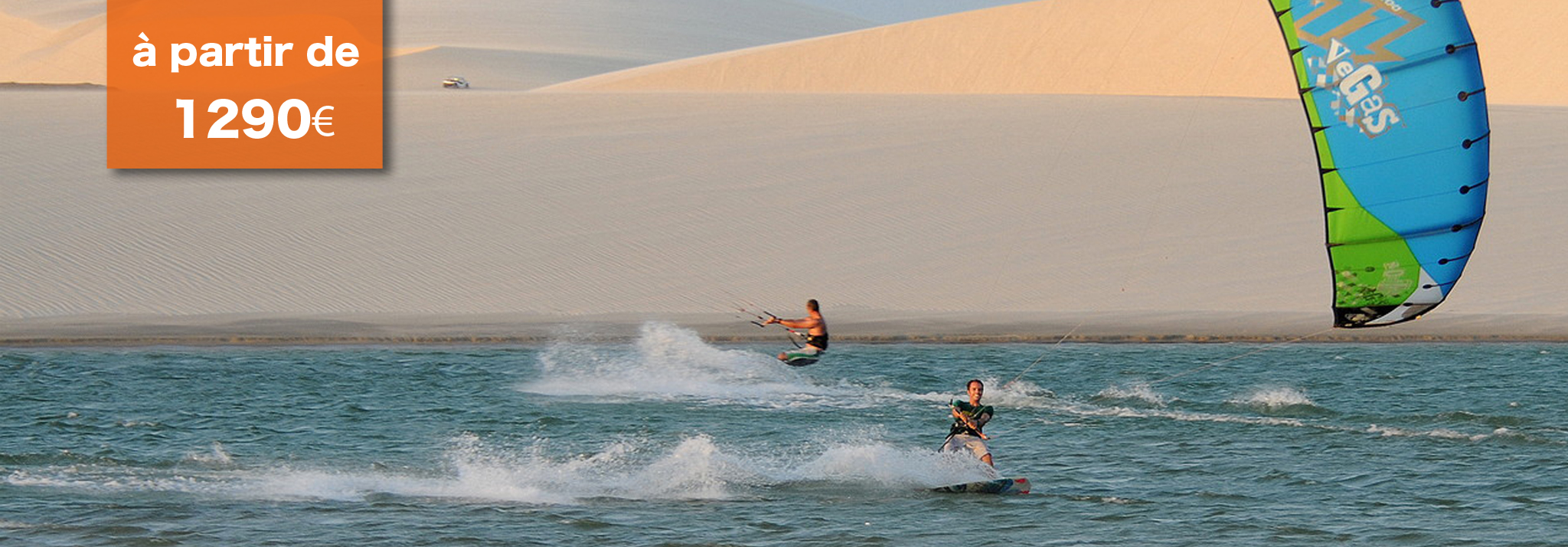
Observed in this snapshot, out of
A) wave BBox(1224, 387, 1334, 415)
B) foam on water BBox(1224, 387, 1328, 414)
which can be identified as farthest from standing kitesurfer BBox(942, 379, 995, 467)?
foam on water BBox(1224, 387, 1328, 414)

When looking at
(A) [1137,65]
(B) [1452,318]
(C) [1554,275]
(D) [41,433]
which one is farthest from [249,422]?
(A) [1137,65]

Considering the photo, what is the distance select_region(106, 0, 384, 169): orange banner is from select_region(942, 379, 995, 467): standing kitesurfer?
26.9 metres

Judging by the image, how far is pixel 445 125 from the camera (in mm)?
42719

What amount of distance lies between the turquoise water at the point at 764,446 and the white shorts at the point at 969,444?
0.20 m

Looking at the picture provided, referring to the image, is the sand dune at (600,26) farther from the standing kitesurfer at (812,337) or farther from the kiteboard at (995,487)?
the kiteboard at (995,487)

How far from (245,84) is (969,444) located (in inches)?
2942

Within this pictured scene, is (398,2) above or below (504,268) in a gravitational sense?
above

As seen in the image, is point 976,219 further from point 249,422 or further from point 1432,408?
point 249,422

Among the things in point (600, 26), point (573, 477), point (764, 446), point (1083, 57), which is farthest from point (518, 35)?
point (573, 477)

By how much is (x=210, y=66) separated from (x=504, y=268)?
64113mm

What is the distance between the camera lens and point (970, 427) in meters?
15.0

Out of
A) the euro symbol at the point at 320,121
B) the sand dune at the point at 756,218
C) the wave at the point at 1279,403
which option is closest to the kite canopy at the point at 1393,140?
the wave at the point at 1279,403

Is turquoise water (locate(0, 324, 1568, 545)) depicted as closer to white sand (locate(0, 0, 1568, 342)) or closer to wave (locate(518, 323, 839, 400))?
wave (locate(518, 323, 839, 400))

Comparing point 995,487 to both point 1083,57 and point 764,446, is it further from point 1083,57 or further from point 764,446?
point 1083,57
